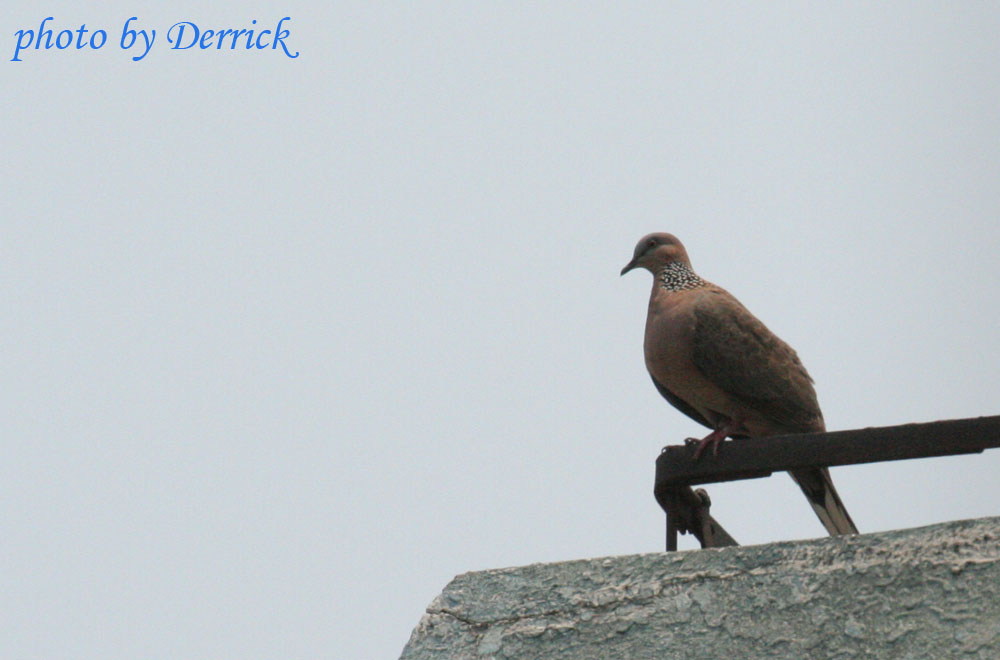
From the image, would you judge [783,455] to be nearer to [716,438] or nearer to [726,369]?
[716,438]

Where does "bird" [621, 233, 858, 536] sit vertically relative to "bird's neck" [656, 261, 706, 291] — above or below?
below

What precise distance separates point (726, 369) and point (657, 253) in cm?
84

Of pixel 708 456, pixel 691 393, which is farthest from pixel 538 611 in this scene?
pixel 691 393

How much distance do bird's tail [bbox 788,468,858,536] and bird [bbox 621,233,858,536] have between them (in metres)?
0.35

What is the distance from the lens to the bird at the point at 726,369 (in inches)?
154

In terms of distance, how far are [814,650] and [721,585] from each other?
0.19 m

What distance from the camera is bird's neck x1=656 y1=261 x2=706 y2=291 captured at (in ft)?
14.3

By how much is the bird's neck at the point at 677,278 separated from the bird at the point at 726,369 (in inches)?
7.5

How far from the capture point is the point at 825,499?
3.57m

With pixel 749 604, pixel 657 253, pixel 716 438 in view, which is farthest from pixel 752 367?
pixel 749 604

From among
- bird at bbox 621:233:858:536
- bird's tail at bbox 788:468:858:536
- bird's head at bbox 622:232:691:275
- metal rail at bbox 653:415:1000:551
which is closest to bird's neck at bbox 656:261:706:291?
bird's head at bbox 622:232:691:275

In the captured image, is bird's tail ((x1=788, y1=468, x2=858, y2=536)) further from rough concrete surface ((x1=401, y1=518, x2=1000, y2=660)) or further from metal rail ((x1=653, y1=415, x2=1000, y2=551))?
rough concrete surface ((x1=401, y1=518, x2=1000, y2=660))

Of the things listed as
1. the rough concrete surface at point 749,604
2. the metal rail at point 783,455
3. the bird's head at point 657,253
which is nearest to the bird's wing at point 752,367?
the bird's head at point 657,253

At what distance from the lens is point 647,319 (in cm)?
416
